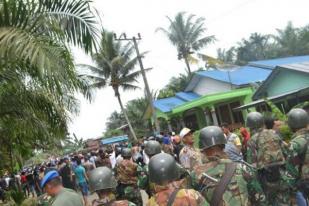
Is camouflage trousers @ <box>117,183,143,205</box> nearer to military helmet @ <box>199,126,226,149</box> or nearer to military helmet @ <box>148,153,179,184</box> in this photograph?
military helmet @ <box>199,126,226,149</box>

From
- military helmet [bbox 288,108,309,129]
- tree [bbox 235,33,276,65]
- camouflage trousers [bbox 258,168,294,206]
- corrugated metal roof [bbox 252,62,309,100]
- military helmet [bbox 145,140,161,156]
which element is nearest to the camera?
camouflage trousers [bbox 258,168,294,206]

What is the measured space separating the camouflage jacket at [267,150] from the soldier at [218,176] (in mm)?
1408

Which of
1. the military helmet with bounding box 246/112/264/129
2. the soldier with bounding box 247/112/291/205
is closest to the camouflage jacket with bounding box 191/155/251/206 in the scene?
the soldier with bounding box 247/112/291/205

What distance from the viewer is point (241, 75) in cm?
3152

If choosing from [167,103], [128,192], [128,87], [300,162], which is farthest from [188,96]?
[300,162]

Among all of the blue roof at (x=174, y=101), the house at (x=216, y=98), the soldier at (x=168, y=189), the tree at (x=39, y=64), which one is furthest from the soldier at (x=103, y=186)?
the blue roof at (x=174, y=101)

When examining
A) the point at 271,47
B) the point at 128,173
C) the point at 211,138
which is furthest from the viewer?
the point at 271,47

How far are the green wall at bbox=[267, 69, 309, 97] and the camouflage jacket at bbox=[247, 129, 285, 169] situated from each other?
1611 centimetres

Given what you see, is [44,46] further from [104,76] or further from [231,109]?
[104,76]

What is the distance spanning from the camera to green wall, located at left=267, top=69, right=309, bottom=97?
21464mm

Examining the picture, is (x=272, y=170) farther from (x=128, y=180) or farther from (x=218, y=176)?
(x=128, y=180)

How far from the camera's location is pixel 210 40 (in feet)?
132

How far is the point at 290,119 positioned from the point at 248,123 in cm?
136

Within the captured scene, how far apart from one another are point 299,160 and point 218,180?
194 cm
